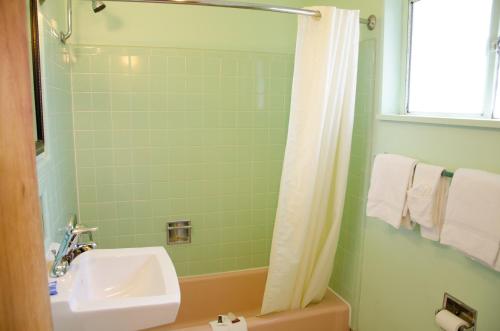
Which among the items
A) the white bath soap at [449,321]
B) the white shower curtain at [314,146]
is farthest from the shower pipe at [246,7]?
the white bath soap at [449,321]

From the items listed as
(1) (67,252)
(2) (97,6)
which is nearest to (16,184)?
(1) (67,252)

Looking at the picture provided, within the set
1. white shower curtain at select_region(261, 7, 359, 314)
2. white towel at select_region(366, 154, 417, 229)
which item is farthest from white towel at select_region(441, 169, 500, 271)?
white shower curtain at select_region(261, 7, 359, 314)

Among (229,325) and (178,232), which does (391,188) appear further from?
(178,232)

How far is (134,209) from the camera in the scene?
2428mm

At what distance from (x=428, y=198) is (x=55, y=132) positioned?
1.72 meters

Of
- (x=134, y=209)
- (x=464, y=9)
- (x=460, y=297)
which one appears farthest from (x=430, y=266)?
(x=134, y=209)

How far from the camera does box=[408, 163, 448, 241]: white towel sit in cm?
155

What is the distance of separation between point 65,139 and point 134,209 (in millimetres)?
666

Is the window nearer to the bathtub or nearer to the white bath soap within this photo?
the white bath soap

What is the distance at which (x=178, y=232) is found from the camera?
8.29 feet

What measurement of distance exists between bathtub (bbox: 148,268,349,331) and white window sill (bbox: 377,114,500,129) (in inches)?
48.1

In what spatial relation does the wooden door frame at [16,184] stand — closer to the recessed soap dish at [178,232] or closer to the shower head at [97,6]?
the shower head at [97,6]

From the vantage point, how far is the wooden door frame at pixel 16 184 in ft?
1.52

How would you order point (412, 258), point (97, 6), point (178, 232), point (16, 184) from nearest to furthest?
point (16, 184), point (412, 258), point (97, 6), point (178, 232)
